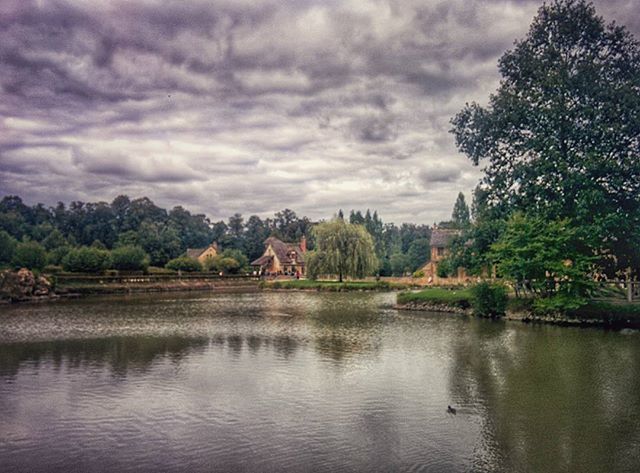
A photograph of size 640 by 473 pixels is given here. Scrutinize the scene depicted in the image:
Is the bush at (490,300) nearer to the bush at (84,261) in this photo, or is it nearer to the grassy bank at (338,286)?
the grassy bank at (338,286)

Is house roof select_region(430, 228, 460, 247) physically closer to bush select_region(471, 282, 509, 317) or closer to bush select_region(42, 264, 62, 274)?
bush select_region(471, 282, 509, 317)

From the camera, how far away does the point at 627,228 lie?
27.0m

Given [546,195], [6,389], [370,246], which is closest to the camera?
[6,389]

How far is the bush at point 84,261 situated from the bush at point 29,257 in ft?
9.33

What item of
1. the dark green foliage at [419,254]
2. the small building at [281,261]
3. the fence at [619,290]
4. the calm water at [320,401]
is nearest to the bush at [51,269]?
the calm water at [320,401]

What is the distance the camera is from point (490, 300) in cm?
3139

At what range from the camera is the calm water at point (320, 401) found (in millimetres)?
9102

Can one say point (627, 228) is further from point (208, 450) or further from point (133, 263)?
point (133, 263)

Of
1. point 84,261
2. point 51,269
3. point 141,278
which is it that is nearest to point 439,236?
point 141,278

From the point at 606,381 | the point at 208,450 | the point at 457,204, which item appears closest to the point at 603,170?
the point at 606,381

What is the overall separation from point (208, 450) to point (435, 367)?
917 centimetres

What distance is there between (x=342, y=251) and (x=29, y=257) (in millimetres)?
35702

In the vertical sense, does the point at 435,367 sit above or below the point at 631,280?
below

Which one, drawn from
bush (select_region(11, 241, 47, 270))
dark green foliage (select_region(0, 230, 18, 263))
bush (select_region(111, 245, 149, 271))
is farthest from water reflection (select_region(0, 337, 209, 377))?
dark green foliage (select_region(0, 230, 18, 263))
